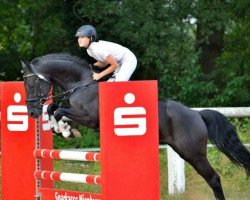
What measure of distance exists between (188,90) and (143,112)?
9.96 meters

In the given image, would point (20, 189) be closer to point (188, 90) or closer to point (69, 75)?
point (69, 75)

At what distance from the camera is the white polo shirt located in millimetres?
8266

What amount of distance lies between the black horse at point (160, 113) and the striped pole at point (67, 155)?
1.29 ft

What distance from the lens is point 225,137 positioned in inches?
341

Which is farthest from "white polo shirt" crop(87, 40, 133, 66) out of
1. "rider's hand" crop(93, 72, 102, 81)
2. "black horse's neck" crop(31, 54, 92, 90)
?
"black horse's neck" crop(31, 54, 92, 90)

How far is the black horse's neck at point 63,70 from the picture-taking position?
8.53 meters

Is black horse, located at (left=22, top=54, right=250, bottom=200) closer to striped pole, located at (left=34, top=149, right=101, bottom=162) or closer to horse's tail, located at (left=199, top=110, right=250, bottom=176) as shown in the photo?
horse's tail, located at (left=199, top=110, right=250, bottom=176)

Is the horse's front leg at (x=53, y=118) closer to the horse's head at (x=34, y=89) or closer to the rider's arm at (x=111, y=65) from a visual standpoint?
the horse's head at (x=34, y=89)

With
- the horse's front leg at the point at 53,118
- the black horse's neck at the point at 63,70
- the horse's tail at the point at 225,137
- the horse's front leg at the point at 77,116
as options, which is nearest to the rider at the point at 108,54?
the black horse's neck at the point at 63,70

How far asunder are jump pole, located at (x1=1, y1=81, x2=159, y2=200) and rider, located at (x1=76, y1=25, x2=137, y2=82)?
1.18m

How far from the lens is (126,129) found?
23.1 feet

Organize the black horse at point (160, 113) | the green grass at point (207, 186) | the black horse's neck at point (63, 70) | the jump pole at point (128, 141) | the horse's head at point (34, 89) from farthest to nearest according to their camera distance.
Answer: the green grass at point (207, 186) < the black horse's neck at point (63, 70) < the black horse at point (160, 113) < the horse's head at point (34, 89) < the jump pole at point (128, 141)

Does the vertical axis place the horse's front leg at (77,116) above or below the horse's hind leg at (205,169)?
above

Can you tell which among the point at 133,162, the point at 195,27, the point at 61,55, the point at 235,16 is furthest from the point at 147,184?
the point at 195,27
